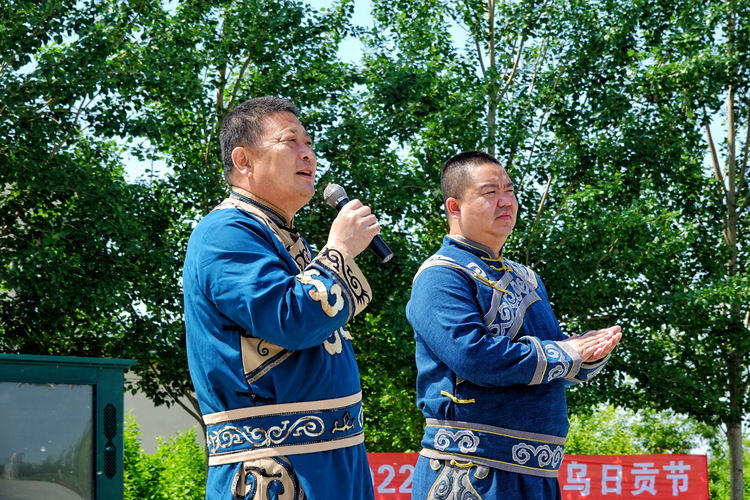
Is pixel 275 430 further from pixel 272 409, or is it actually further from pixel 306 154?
pixel 306 154

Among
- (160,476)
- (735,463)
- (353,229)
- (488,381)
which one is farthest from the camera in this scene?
(735,463)

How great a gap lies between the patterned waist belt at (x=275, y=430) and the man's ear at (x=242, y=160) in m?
0.64

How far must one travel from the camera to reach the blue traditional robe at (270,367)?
6.45ft

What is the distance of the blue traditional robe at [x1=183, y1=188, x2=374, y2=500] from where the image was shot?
6.45ft

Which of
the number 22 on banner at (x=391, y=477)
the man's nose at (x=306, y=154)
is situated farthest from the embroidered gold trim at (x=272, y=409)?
the number 22 on banner at (x=391, y=477)

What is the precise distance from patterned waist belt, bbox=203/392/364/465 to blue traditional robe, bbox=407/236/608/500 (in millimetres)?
742

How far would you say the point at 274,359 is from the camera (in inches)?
80.0

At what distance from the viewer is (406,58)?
493 inches

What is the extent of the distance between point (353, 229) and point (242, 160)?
1.33ft

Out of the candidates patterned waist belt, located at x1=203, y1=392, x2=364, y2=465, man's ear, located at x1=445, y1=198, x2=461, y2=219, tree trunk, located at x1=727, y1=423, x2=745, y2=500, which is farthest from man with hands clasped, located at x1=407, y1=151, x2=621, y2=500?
tree trunk, located at x1=727, y1=423, x2=745, y2=500

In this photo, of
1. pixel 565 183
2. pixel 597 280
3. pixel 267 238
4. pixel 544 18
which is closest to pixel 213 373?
pixel 267 238

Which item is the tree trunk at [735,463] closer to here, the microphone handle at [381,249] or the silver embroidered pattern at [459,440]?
the silver embroidered pattern at [459,440]

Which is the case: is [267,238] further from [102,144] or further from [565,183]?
[565,183]

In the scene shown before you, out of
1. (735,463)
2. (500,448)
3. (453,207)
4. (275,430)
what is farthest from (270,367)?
(735,463)
